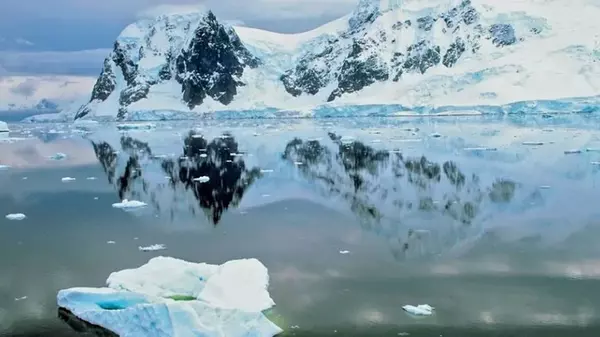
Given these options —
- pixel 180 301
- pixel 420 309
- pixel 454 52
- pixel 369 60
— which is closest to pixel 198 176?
pixel 180 301

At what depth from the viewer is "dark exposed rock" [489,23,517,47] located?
11462 centimetres

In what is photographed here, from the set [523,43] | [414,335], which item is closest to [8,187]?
[414,335]

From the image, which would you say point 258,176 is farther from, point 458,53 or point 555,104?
point 458,53

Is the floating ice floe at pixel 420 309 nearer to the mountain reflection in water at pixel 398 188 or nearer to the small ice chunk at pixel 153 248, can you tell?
the mountain reflection in water at pixel 398 188

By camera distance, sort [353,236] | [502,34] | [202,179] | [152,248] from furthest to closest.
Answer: [502,34]
[202,179]
[353,236]
[152,248]

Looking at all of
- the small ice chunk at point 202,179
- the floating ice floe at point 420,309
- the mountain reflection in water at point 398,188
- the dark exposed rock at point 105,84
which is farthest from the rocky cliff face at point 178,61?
the floating ice floe at point 420,309

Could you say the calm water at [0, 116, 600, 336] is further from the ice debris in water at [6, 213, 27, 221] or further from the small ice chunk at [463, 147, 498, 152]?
the small ice chunk at [463, 147, 498, 152]

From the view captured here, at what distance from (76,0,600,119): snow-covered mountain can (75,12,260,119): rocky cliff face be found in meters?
0.25

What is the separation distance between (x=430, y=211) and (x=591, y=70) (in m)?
93.4

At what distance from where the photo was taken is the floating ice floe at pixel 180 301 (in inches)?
310

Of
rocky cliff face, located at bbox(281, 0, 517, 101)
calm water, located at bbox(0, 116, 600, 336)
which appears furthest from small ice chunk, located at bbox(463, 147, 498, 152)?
rocky cliff face, located at bbox(281, 0, 517, 101)

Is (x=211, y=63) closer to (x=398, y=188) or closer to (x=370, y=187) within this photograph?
(x=370, y=187)

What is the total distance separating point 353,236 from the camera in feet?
44.2

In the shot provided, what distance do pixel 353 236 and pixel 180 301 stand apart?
571 cm
